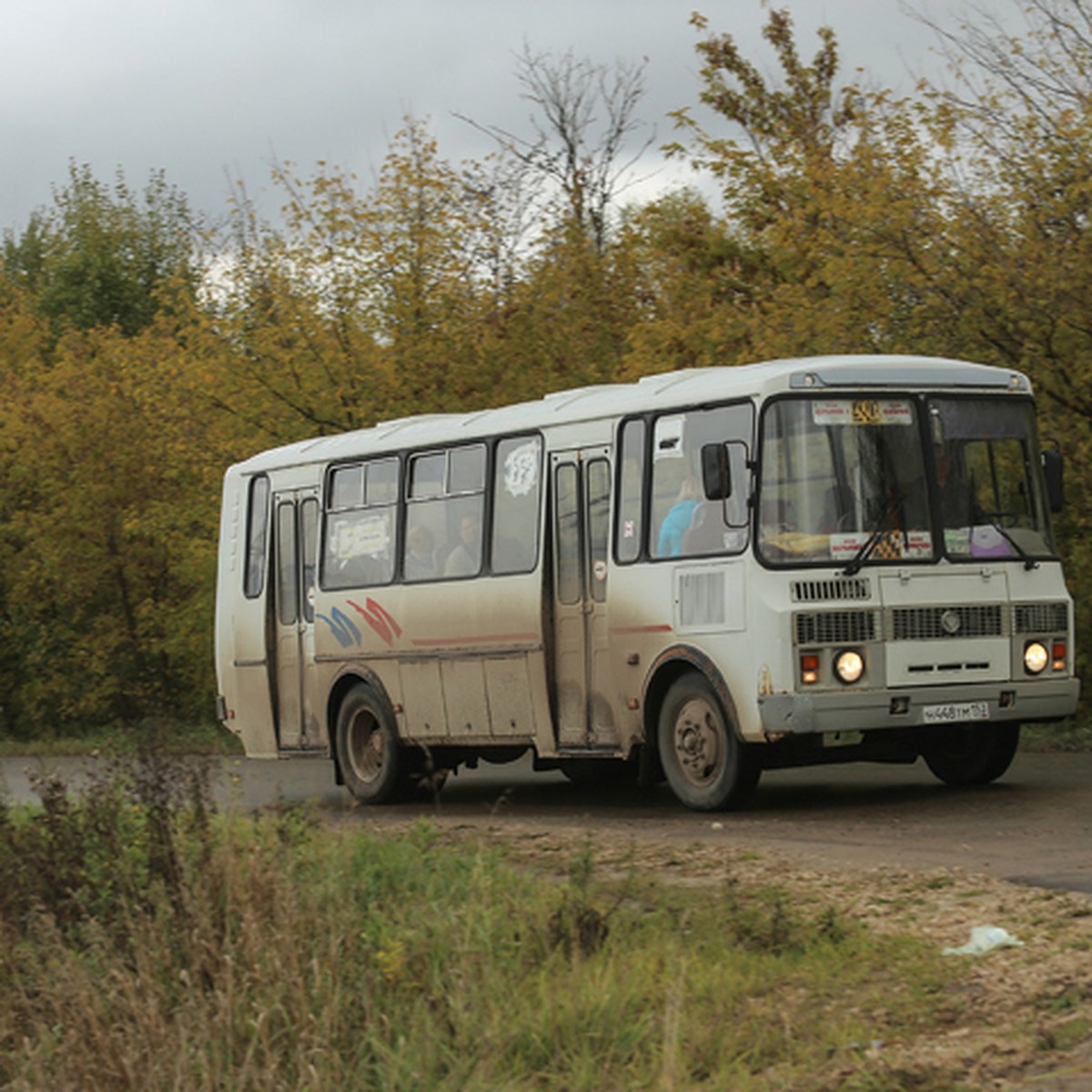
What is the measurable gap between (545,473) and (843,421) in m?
2.84

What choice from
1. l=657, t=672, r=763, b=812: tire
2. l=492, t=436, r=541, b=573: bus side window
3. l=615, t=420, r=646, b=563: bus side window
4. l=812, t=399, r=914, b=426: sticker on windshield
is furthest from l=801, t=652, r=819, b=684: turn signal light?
l=492, t=436, r=541, b=573: bus side window

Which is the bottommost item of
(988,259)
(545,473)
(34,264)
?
(545,473)

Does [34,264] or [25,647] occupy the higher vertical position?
[34,264]

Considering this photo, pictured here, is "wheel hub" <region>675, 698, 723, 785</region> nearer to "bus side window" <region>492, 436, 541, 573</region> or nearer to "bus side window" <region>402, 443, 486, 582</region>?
"bus side window" <region>492, 436, 541, 573</region>

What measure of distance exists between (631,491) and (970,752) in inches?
121

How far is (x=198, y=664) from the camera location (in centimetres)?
3509

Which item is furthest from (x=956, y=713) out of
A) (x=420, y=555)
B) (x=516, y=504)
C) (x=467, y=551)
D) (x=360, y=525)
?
(x=360, y=525)

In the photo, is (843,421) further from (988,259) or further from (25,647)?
(25,647)

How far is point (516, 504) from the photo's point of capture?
16234mm

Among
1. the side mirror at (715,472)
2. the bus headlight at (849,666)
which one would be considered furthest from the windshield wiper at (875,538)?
the side mirror at (715,472)

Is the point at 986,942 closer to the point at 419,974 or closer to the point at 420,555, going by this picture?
the point at 419,974

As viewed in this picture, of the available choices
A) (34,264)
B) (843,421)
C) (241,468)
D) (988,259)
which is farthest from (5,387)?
(34,264)

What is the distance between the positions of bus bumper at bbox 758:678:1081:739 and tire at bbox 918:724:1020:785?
2.37ft

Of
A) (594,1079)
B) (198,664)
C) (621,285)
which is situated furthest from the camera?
(198,664)
